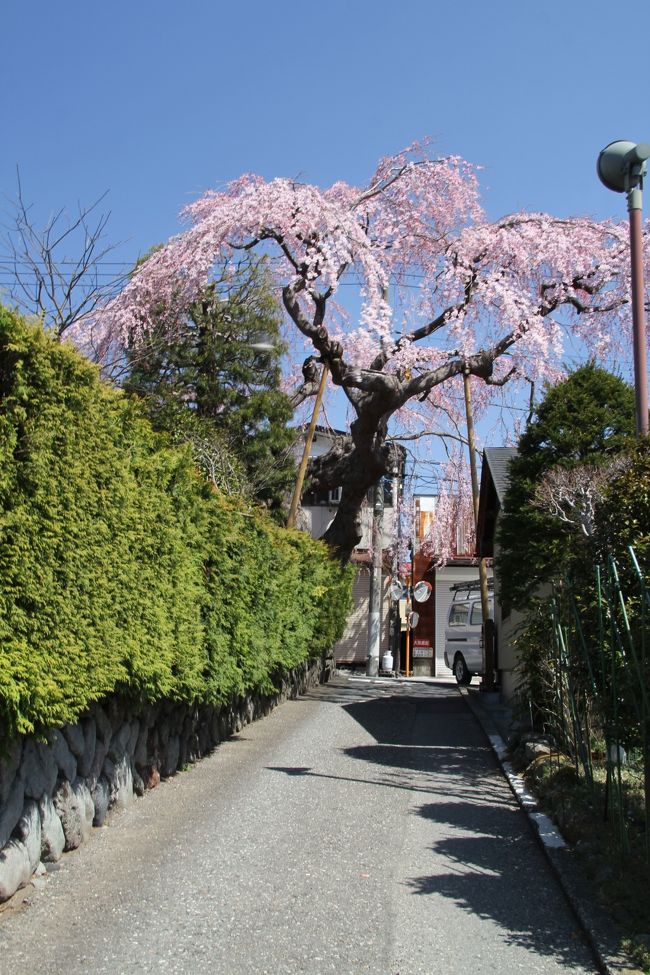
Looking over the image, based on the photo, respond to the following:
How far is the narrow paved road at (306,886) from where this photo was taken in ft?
13.9

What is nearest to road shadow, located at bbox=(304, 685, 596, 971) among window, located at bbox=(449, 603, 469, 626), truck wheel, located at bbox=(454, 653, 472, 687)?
truck wheel, located at bbox=(454, 653, 472, 687)

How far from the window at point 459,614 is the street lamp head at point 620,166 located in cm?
1779

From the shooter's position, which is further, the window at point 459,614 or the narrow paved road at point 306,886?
the window at point 459,614

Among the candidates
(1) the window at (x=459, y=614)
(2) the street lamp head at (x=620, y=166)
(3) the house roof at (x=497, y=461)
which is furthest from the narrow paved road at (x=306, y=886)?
(1) the window at (x=459, y=614)

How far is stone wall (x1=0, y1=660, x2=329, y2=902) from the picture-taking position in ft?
16.0

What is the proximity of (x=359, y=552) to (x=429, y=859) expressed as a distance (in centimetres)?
2407

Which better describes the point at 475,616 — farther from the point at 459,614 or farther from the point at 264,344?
the point at 264,344

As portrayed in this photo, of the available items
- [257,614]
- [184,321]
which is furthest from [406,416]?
[257,614]

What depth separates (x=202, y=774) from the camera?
8711mm

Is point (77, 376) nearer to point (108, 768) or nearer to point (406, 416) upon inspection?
point (108, 768)

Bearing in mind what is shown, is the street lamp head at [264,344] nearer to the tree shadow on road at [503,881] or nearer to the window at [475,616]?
the window at [475,616]

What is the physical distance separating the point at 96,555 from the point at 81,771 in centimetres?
160

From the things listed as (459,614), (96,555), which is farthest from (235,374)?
(96,555)

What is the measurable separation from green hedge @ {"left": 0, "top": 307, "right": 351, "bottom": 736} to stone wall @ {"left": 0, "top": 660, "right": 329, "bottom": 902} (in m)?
0.30
